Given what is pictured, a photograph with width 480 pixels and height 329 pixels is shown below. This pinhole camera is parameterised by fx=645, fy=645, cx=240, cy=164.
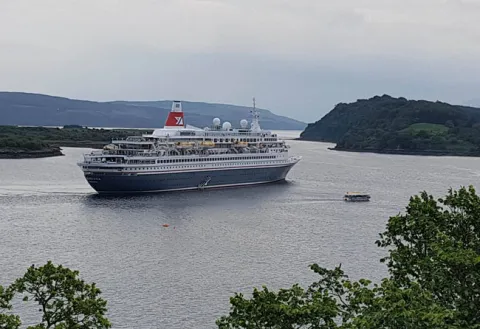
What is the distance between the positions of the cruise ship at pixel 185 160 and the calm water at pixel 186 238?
4.48 feet

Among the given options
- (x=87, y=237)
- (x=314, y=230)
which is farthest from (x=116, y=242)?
(x=314, y=230)

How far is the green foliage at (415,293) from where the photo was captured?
26.3 feet

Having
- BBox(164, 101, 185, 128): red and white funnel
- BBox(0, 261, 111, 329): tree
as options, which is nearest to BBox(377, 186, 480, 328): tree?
BBox(0, 261, 111, 329): tree

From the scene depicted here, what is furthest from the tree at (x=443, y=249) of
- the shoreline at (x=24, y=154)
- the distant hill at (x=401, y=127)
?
the distant hill at (x=401, y=127)

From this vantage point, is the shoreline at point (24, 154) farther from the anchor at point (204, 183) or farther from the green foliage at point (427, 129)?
the green foliage at point (427, 129)

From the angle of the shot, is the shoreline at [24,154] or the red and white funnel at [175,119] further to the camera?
the shoreline at [24,154]

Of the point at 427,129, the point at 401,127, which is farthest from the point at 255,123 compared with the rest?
the point at 401,127

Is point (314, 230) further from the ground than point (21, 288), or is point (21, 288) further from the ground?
point (21, 288)

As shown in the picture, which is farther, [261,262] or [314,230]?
[314,230]

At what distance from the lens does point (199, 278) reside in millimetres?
24203

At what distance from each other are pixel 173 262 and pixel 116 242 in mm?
4645

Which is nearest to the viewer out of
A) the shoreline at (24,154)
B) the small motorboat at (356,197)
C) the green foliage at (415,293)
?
the green foliage at (415,293)

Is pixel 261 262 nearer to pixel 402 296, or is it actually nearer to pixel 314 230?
pixel 314 230

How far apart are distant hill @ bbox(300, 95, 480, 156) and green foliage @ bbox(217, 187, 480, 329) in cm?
10916
